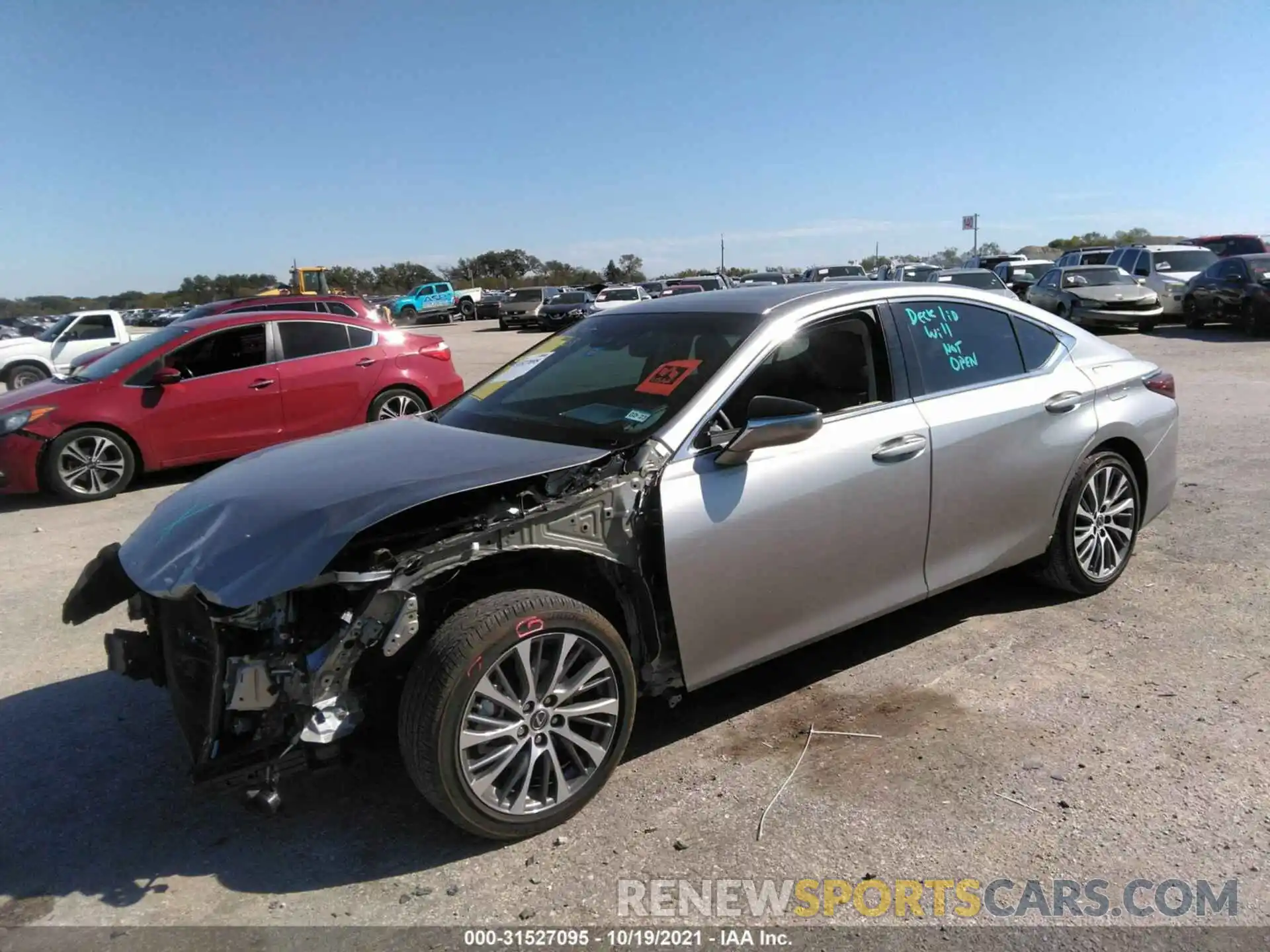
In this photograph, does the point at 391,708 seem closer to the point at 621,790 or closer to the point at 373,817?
the point at 373,817

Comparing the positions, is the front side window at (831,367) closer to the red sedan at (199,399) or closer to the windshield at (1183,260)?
the red sedan at (199,399)

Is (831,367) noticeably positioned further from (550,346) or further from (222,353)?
(222,353)

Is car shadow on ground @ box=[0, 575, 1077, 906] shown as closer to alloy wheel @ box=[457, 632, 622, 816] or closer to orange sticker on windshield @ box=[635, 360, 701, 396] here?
alloy wheel @ box=[457, 632, 622, 816]

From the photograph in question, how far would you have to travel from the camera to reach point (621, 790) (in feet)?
10.7

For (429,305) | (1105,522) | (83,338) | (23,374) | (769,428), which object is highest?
(429,305)

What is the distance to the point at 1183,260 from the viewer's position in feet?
73.3

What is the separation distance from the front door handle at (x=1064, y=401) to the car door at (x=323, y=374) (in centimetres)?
681

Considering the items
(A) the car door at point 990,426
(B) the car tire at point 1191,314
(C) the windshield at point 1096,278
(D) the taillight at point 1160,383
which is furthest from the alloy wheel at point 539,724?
(B) the car tire at point 1191,314

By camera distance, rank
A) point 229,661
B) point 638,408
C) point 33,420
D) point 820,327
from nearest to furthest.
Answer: point 229,661 < point 638,408 < point 820,327 < point 33,420

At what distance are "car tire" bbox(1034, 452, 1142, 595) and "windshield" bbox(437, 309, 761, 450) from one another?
6.58 ft

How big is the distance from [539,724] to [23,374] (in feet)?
63.1

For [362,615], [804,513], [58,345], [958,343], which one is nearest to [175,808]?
[362,615]

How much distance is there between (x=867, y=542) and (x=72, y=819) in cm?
308

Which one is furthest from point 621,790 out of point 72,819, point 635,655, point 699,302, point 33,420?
point 33,420
